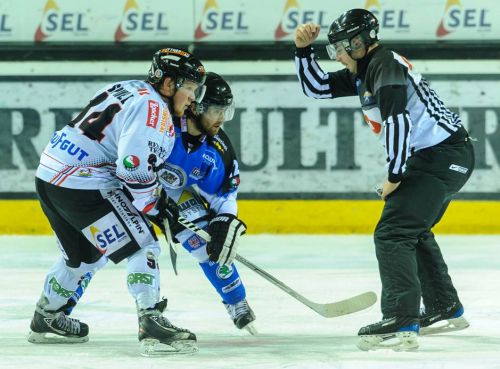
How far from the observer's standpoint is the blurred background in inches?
272

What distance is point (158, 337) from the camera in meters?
3.41

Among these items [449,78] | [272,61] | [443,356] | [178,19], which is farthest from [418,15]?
[443,356]

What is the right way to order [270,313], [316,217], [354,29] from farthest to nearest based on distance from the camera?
1. [316,217]
2. [270,313]
3. [354,29]

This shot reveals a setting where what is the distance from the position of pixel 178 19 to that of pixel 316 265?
2316 millimetres

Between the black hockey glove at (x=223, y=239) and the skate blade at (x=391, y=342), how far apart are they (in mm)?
542

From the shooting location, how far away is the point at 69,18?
281 inches

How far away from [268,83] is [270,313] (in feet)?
9.74

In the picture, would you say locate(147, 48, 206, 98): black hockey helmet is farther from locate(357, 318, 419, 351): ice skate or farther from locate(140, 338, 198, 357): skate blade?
locate(357, 318, 419, 351): ice skate

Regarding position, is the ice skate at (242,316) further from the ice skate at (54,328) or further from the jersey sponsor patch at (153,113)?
the jersey sponsor patch at (153,113)

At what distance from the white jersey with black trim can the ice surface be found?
1.83 feet

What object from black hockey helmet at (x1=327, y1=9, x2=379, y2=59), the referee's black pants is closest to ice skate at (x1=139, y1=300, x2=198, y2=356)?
the referee's black pants

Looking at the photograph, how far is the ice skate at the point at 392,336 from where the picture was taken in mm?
3500

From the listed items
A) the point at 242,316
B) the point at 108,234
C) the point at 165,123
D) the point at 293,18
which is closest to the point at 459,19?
the point at 293,18

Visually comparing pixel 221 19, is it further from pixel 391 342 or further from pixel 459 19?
pixel 391 342
